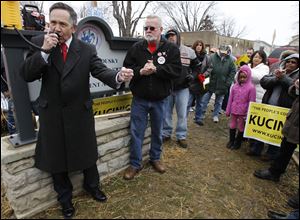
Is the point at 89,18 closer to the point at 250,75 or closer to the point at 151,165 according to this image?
the point at 151,165

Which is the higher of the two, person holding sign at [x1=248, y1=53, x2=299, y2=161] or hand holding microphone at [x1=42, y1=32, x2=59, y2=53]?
A: hand holding microphone at [x1=42, y1=32, x2=59, y2=53]

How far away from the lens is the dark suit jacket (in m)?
2.22

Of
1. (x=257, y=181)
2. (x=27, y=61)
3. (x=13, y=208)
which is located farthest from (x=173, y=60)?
(x=13, y=208)

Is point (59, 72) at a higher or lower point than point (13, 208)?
→ higher

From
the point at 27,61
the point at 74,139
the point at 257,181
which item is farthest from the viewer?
the point at 257,181

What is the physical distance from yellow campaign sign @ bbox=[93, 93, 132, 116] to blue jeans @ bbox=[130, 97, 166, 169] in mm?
384

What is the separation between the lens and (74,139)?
2379mm

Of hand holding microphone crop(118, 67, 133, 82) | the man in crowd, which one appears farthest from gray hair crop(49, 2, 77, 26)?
the man in crowd

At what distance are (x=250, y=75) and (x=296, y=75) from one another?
0.81 meters

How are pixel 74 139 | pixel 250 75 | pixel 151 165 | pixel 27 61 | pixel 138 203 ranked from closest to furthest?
pixel 27 61, pixel 74 139, pixel 138 203, pixel 151 165, pixel 250 75

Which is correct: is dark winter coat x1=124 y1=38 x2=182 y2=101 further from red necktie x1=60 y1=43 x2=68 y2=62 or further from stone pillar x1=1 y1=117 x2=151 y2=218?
red necktie x1=60 y1=43 x2=68 y2=62

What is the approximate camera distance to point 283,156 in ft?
10.6

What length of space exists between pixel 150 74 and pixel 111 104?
0.82 m

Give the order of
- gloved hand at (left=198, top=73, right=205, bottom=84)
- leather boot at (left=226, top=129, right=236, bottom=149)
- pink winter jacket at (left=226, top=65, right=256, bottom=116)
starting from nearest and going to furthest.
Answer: pink winter jacket at (left=226, top=65, right=256, bottom=116) → leather boot at (left=226, top=129, right=236, bottom=149) → gloved hand at (left=198, top=73, right=205, bottom=84)
